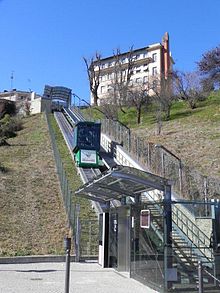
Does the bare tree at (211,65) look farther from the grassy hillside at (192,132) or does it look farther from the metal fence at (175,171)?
the metal fence at (175,171)

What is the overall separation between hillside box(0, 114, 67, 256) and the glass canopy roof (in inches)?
161

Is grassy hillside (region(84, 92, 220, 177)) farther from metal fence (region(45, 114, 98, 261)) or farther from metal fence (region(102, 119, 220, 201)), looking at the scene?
metal fence (region(45, 114, 98, 261))

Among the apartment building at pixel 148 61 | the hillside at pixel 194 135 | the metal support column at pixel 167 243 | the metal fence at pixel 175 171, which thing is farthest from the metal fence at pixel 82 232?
the apartment building at pixel 148 61

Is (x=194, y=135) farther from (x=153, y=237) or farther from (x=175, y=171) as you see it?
(x=153, y=237)

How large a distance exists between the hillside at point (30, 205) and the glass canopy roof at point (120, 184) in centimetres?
409

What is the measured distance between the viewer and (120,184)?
43.8ft

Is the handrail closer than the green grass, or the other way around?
the handrail

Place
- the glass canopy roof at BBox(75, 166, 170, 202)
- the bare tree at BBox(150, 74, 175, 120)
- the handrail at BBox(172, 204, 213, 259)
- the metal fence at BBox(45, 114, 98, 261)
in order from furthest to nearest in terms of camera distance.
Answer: the bare tree at BBox(150, 74, 175, 120)
the metal fence at BBox(45, 114, 98, 261)
the handrail at BBox(172, 204, 213, 259)
the glass canopy roof at BBox(75, 166, 170, 202)

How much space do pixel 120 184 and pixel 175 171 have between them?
11.0 meters

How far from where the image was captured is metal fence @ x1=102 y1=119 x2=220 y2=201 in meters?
21.0

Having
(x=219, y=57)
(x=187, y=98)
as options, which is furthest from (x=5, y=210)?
(x=187, y=98)

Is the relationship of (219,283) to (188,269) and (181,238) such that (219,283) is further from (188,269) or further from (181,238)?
(181,238)

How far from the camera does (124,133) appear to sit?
36219mm

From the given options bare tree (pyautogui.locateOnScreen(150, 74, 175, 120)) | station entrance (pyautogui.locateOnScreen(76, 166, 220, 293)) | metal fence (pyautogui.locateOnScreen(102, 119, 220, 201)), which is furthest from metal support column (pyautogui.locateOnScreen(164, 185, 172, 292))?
bare tree (pyautogui.locateOnScreen(150, 74, 175, 120))
